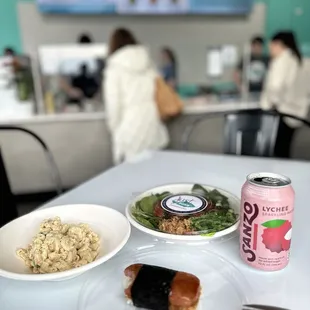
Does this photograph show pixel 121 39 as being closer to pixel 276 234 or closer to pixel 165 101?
pixel 165 101

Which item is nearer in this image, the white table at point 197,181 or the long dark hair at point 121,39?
→ the white table at point 197,181

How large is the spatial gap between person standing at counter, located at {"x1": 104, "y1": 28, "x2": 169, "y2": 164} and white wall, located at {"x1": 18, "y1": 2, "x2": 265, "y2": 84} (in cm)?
168

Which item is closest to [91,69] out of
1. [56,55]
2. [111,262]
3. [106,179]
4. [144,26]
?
[56,55]

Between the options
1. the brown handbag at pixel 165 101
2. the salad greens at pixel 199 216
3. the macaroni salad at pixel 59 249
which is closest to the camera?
the macaroni salad at pixel 59 249

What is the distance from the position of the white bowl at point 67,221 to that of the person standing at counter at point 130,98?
1.61 m

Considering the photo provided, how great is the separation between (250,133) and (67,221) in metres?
1.15

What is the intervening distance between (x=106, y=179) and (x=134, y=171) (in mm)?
121

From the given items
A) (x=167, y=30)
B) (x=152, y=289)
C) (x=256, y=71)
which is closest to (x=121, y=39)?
(x=256, y=71)

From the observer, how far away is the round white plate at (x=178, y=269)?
0.71m

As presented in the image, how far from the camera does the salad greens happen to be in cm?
87

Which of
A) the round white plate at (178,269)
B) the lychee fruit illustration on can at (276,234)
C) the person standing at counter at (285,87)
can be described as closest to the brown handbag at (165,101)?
the person standing at counter at (285,87)

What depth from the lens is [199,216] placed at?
2.91 feet

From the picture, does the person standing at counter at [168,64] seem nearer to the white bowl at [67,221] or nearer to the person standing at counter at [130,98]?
the person standing at counter at [130,98]

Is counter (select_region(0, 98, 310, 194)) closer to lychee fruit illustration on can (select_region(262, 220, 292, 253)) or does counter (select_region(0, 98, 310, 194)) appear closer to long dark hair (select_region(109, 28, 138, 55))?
long dark hair (select_region(109, 28, 138, 55))
